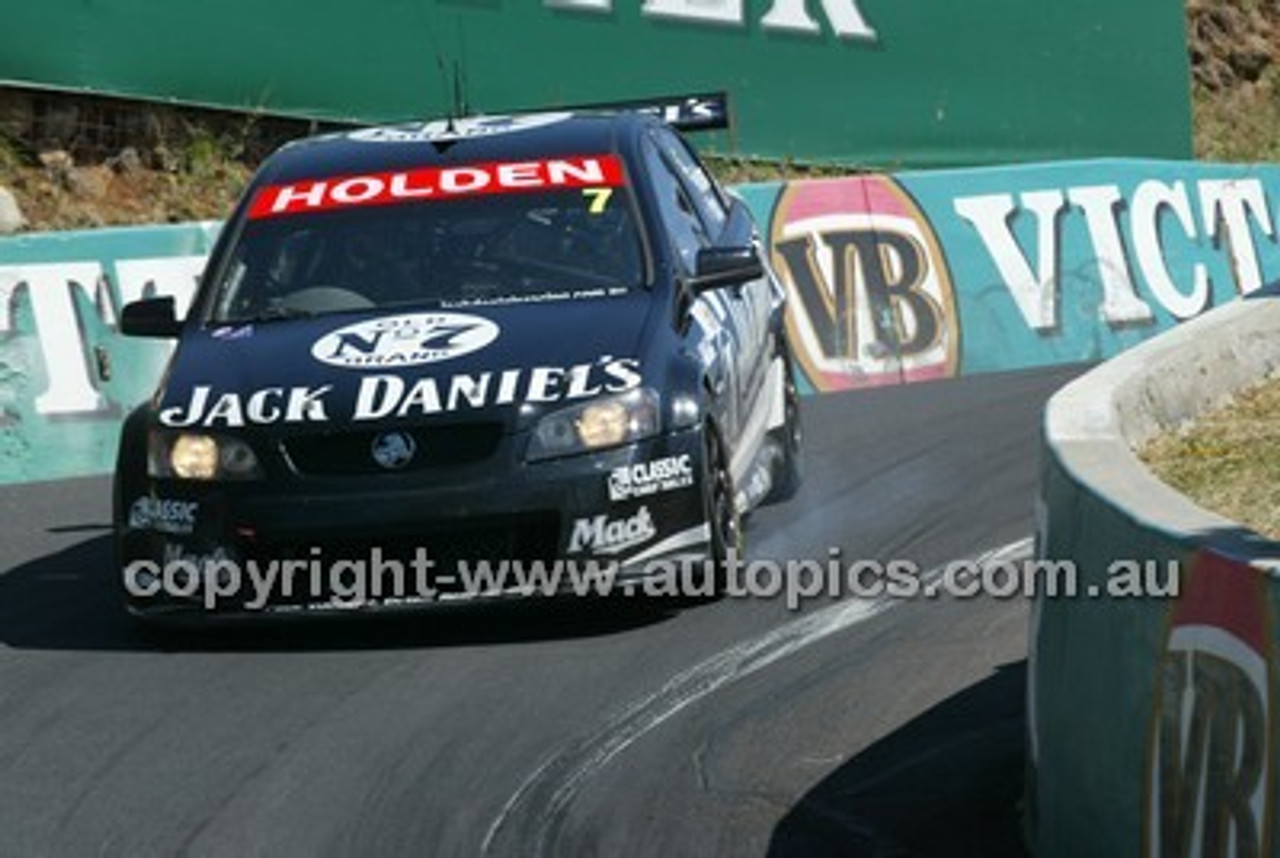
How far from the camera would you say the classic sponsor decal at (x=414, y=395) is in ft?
30.9

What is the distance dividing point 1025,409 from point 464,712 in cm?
610

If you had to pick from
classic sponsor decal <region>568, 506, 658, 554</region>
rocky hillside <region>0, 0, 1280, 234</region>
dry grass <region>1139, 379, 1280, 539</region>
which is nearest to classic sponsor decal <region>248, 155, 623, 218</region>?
classic sponsor decal <region>568, 506, 658, 554</region>

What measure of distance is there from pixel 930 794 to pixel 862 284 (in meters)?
8.42

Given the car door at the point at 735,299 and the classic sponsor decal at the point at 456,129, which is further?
the classic sponsor decal at the point at 456,129

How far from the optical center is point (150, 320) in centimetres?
1050

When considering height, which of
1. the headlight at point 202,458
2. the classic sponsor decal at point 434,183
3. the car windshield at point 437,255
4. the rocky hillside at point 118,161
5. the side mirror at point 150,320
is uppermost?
the classic sponsor decal at point 434,183

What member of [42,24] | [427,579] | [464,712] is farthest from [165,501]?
[42,24]

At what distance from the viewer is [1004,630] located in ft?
31.2

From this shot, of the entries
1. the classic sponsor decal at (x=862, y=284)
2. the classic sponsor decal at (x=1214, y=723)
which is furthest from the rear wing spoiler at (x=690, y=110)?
the classic sponsor decal at (x=1214, y=723)

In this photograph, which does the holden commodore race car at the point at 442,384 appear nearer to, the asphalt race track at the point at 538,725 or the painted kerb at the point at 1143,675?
the asphalt race track at the point at 538,725

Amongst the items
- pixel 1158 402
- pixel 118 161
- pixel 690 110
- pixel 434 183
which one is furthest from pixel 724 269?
pixel 118 161

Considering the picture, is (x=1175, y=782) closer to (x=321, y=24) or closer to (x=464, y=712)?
(x=464, y=712)

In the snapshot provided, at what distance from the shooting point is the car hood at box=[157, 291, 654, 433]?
9.42 meters

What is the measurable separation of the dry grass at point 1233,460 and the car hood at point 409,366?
1.70 meters
